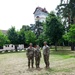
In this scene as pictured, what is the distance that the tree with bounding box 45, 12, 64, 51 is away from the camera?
167ft

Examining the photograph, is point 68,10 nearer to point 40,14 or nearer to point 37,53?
point 37,53

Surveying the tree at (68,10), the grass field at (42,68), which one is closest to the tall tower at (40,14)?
the tree at (68,10)

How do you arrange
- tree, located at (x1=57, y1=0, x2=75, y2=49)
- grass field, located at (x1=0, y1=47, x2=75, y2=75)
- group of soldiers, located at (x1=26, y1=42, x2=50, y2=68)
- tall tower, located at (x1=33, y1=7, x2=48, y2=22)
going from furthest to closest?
tall tower, located at (x1=33, y1=7, x2=48, y2=22)
tree, located at (x1=57, y1=0, x2=75, y2=49)
group of soldiers, located at (x1=26, y1=42, x2=50, y2=68)
grass field, located at (x1=0, y1=47, x2=75, y2=75)

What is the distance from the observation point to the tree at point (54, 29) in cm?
5078

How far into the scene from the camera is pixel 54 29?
5072 centimetres

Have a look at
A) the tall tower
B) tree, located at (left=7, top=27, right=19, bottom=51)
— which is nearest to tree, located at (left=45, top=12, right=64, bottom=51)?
tree, located at (left=7, top=27, right=19, bottom=51)

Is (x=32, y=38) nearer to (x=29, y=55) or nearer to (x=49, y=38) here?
(x=49, y=38)

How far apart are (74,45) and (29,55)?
119 feet

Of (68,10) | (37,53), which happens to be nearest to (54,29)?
(68,10)

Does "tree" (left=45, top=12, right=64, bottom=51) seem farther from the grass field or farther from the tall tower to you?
the tall tower

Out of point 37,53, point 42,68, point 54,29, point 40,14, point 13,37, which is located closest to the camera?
point 42,68

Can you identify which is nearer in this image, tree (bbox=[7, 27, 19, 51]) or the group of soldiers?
the group of soldiers

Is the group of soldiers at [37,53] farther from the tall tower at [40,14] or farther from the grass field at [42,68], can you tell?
the tall tower at [40,14]

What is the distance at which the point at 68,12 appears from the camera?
169 ft
